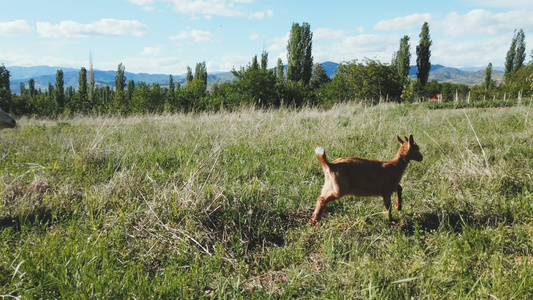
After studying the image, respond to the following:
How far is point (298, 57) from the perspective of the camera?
37.1 meters

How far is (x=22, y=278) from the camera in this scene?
211 cm

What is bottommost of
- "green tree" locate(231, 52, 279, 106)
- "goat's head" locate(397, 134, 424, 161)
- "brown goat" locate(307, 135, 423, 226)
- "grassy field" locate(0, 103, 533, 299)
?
"grassy field" locate(0, 103, 533, 299)

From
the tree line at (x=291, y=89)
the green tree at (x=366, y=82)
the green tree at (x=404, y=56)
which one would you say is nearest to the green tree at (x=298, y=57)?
the tree line at (x=291, y=89)

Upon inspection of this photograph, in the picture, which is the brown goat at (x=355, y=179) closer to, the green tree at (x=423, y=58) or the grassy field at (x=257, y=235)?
the grassy field at (x=257, y=235)

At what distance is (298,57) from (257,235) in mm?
36176

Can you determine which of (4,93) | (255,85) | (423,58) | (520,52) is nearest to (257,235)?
(255,85)

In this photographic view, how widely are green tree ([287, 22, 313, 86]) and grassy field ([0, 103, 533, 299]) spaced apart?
33.9 metres

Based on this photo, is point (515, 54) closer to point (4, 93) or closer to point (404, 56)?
point (404, 56)

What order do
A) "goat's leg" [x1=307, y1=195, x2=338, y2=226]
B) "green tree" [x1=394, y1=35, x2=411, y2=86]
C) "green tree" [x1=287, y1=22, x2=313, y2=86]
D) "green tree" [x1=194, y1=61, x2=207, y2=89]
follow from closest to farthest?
1. "goat's leg" [x1=307, y1=195, x2=338, y2=226]
2. "green tree" [x1=287, y1=22, x2=313, y2=86]
3. "green tree" [x1=394, y1=35, x2=411, y2=86]
4. "green tree" [x1=194, y1=61, x2=207, y2=89]

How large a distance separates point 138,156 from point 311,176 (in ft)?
8.55

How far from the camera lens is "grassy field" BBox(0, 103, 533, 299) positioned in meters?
2.09

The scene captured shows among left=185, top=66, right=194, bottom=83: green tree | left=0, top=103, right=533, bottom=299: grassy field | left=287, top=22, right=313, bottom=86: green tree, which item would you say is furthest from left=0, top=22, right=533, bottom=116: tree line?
left=185, top=66, right=194, bottom=83: green tree

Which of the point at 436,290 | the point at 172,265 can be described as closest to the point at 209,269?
the point at 172,265

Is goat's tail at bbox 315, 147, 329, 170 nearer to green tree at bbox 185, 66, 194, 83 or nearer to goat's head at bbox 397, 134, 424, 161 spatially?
goat's head at bbox 397, 134, 424, 161
